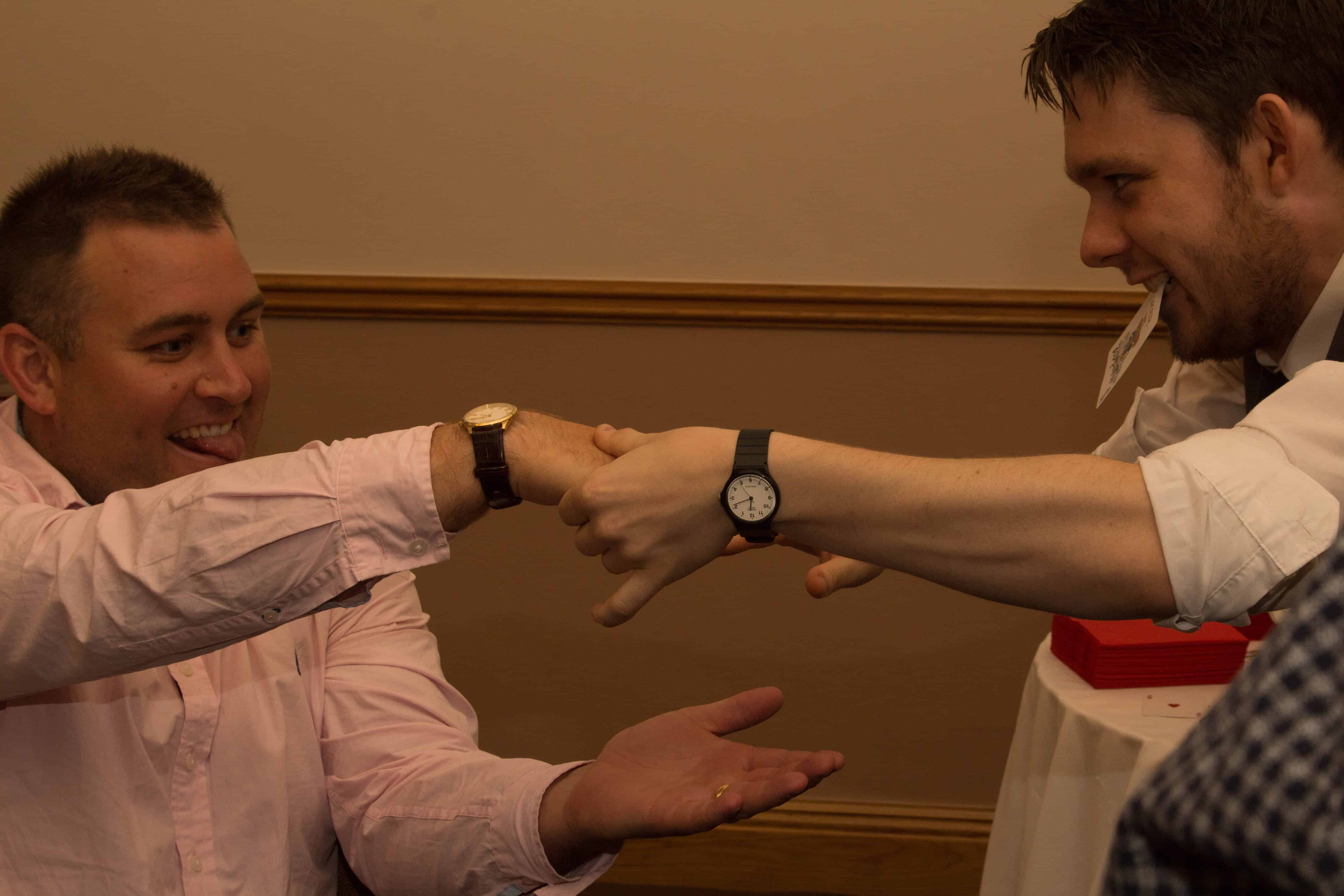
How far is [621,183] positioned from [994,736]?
1.61 meters

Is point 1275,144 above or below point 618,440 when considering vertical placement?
above

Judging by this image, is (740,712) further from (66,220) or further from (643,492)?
(66,220)

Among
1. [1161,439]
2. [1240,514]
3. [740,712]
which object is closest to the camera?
[1240,514]

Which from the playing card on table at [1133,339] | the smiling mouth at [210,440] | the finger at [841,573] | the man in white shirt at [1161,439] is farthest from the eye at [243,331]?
the playing card on table at [1133,339]

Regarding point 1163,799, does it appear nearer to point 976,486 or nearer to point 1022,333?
point 976,486

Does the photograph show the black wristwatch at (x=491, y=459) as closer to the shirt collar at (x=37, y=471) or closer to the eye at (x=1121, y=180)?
the shirt collar at (x=37, y=471)

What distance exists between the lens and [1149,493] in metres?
1.01

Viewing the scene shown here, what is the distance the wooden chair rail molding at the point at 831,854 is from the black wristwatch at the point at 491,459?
1826mm

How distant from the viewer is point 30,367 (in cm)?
147

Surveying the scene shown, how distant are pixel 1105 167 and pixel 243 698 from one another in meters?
1.36

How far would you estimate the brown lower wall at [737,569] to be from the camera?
99.2 inches

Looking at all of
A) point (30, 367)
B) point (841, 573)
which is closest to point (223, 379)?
point (30, 367)

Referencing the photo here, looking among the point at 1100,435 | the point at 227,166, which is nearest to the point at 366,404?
the point at 227,166

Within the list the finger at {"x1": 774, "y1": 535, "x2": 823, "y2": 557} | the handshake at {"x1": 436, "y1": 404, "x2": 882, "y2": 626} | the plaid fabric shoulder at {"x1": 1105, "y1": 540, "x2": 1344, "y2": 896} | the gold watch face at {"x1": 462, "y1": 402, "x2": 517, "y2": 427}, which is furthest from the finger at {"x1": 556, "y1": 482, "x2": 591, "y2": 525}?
the plaid fabric shoulder at {"x1": 1105, "y1": 540, "x2": 1344, "y2": 896}
